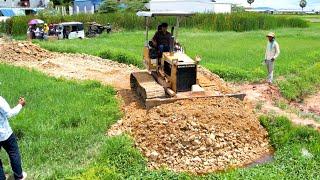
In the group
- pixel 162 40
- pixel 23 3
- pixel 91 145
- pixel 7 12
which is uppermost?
pixel 23 3

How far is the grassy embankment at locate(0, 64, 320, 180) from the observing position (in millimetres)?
8719

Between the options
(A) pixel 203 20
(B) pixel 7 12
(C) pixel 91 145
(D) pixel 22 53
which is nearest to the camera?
(C) pixel 91 145

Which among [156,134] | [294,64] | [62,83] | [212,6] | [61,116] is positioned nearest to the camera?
[156,134]

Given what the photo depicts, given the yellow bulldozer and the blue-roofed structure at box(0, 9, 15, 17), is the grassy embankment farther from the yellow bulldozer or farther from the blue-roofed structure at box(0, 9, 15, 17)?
the blue-roofed structure at box(0, 9, 15, 17)

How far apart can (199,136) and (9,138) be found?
414 centimetres

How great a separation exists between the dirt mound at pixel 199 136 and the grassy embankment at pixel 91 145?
1.44 feet

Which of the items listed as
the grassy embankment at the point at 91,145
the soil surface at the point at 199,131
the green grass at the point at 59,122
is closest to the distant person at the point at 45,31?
the green grass at the point at 59,122

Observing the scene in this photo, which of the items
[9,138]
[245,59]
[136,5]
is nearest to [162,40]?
[9,138]

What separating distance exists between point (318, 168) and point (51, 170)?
5260 mm

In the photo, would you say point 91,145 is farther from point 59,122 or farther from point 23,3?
point 23,3

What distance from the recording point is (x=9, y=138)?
787 cm

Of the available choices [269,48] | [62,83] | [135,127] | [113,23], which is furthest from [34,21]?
[135,127]

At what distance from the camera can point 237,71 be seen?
57.4 feet

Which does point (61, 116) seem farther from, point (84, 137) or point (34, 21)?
point (34, 21)
